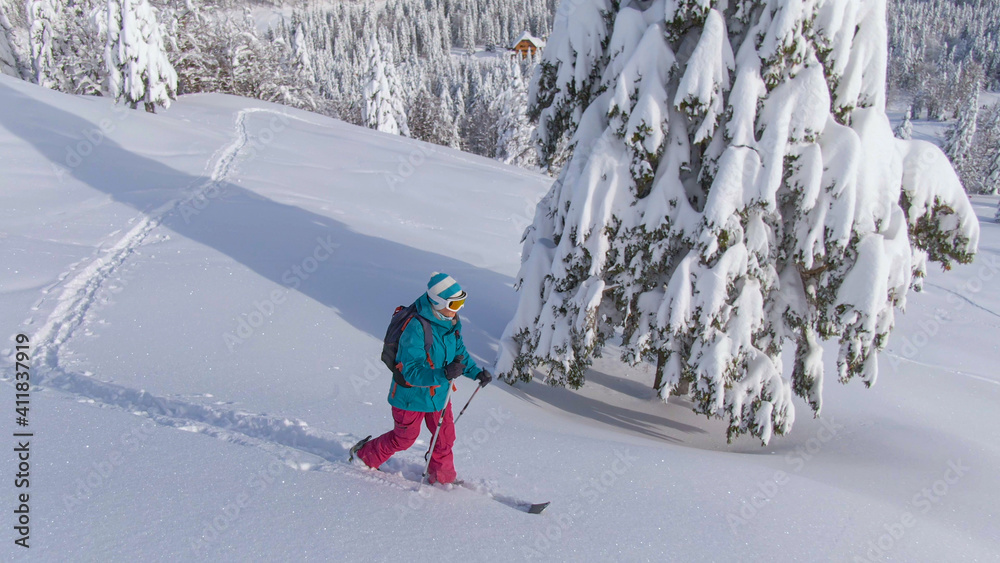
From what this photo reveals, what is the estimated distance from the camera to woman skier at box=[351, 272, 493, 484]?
4.06 metres

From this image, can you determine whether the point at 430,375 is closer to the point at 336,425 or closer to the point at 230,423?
the point at 336,425

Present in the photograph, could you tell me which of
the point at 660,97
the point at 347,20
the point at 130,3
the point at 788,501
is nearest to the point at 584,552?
the point at 788,501

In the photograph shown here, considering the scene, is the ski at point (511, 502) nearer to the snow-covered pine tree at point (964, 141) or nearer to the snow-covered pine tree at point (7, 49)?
the snow-covered pine tree at point (7, 49)

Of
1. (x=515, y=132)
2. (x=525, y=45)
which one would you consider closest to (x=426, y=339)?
(x=515, y=132)

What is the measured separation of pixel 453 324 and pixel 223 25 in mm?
51527

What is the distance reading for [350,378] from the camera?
6598 mm

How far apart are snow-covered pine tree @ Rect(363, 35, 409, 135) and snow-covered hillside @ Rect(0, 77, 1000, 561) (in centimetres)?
3375

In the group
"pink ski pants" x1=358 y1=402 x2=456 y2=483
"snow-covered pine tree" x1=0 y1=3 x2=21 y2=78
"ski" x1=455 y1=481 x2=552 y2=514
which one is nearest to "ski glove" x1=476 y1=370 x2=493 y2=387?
"pink ski pants" x1=358 y1=402 x2=456 y2=483

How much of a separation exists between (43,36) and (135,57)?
12.9 meters

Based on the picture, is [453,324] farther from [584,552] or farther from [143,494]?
[143,494]

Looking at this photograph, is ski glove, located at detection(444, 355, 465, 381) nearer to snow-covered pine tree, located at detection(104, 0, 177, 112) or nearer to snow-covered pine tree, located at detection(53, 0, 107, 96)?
snow-covered pine tree, located at detection(104, 0, 177, 112)

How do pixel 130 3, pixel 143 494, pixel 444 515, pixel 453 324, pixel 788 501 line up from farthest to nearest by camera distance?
pixel 130 3 → pixel 788 501 → pixel 453 324 → pixel 444 515 → pixel 143 494

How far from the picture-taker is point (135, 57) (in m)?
26.8

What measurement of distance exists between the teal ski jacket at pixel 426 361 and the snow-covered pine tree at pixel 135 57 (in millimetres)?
29456
